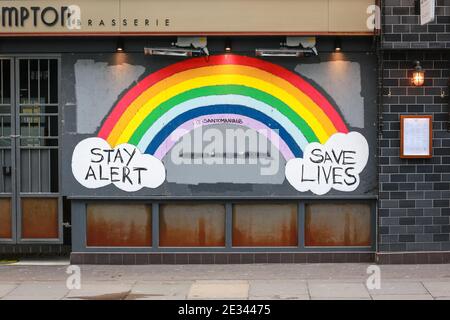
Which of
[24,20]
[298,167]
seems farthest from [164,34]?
[298,167]

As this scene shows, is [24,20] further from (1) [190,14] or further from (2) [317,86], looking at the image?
(2) [317,86]

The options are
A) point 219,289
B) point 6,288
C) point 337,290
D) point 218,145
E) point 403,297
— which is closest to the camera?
point 403,297

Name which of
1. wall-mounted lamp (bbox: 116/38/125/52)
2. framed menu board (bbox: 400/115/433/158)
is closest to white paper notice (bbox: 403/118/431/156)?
framed menu board (bbox: 400/115/433/158)

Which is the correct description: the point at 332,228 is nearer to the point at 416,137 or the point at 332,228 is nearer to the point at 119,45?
the point at 416,137

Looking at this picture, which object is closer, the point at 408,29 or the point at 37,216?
the point at 408,29

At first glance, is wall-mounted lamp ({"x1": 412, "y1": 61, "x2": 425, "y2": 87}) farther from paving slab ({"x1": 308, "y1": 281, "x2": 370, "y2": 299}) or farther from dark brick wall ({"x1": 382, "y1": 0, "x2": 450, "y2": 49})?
paving slab ({"x1": 308, "y1": 281, "x2": 370, "y2": 299})

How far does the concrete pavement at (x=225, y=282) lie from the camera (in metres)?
9.49

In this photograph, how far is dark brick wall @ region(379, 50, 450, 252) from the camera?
11.1 m

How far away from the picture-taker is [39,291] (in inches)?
385

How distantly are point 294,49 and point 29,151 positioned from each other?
4.72 meters

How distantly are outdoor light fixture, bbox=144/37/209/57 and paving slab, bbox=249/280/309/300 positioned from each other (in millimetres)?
3698

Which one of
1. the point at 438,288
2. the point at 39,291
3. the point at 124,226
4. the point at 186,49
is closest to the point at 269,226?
the point at 124,226

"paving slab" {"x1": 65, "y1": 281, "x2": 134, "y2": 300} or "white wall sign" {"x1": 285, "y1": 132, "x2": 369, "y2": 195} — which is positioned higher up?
"white wall sign" {"x1": 285, "y1": 132, "x2": 369, "y2": 195}

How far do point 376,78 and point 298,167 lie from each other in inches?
75.1
